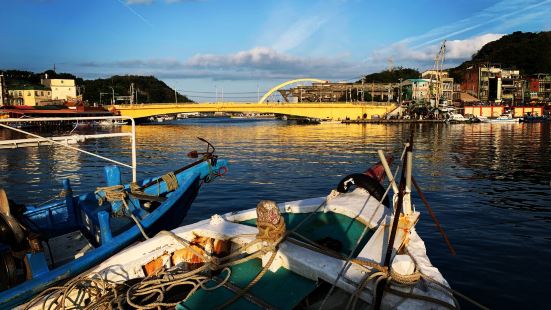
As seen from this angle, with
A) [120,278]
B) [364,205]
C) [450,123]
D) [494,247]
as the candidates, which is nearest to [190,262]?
[120,278]

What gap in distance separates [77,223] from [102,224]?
2615 mm

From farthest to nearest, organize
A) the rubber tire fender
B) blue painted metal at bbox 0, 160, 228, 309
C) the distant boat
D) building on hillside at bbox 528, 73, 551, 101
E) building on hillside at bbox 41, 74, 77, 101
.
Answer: building on hillside at bbox 41, 74, 77, 101 → building on hillside at bbox 528, 73, 551, 101 → the distant boat → the rubber tire fender → blue painted metal at bbox 0, 160, 228, 309

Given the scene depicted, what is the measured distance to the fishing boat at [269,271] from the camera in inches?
190

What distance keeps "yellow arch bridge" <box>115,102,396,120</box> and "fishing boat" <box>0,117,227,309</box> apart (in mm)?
79665

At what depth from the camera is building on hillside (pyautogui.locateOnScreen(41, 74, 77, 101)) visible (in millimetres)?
121250

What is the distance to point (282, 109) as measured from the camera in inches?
3602

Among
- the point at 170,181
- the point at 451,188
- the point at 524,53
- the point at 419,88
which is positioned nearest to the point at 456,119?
the point at 419,88

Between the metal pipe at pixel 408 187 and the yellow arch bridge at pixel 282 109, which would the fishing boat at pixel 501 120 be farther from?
the metal pipe at pixel 408 187

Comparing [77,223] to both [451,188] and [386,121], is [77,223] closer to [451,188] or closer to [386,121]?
[451,188]

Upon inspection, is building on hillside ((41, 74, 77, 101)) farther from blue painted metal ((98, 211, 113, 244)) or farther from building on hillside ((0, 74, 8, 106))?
blue painted metal ((98, 211, 113, 244))

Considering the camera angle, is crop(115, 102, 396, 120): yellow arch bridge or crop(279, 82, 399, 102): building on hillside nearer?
crop(115, 102, 396, 120): yellow arch bridge

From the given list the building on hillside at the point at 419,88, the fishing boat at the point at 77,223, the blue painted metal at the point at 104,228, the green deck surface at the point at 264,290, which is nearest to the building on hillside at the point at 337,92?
the building on hillside at the point at 419,88

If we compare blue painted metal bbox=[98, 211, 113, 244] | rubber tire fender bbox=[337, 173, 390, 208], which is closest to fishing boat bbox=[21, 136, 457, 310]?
blue painted metal bbox=[98, 211, 113, 244]

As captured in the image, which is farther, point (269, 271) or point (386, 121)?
point (386, 121)
